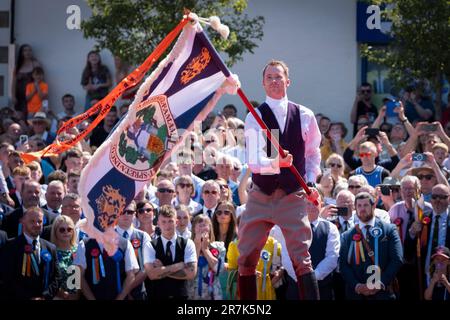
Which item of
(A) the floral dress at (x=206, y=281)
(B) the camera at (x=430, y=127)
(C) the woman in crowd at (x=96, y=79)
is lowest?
(A) the floral dress at (x=206, y=281)

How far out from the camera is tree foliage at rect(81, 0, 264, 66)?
17.5 m

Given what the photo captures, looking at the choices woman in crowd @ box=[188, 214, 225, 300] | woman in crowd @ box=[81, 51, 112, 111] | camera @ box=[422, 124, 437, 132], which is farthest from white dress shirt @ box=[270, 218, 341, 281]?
woman in crowd @ box=[81, 51, 112, 111]

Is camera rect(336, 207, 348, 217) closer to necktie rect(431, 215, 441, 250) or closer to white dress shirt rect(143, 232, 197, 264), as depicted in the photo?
necktie rect(431, 215, 441, 250)

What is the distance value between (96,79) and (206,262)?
7.79 m

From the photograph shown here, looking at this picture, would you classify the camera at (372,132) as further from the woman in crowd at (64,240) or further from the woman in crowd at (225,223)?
the woman in crowd at (64,240)

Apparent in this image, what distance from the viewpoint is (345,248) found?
1253cm

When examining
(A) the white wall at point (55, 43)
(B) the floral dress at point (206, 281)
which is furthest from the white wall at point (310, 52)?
(B) the floral dress at point (206, 281)

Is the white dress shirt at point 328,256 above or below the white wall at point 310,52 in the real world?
below

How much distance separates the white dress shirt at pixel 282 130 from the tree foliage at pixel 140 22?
7488mm

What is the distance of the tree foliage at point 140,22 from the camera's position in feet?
57.4

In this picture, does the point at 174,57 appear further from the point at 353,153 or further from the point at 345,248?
the point at 353,153

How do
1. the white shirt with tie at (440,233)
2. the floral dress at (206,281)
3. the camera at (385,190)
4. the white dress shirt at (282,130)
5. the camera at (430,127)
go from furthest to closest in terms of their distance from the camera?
the camera at (430,127), the camera at (385,190), the white shirt with tie at (440,233), the floral dress at (206,281), the white dress shirt at (282,130)

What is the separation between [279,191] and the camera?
9.66 metres

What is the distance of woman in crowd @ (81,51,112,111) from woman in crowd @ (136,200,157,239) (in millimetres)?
6958
